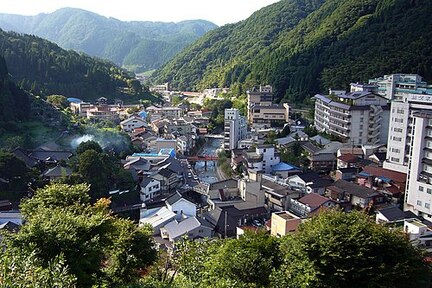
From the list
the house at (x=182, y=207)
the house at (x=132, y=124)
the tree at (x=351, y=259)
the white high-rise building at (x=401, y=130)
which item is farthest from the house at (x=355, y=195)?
the house at (x=132, y=124)

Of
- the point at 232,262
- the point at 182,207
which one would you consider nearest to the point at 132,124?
the point at 182,207

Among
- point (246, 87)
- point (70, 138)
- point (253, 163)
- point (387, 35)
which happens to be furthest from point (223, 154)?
point (387, 35)

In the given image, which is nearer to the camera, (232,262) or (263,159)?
(232,262)

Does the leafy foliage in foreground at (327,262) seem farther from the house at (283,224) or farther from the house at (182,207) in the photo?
the house at (182,207)

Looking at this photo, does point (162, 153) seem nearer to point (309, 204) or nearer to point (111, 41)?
point (309, 204)

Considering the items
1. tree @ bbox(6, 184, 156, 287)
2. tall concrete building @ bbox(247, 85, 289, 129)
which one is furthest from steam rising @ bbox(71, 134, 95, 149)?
tree @ bbox(6, 184, 156, 287)
